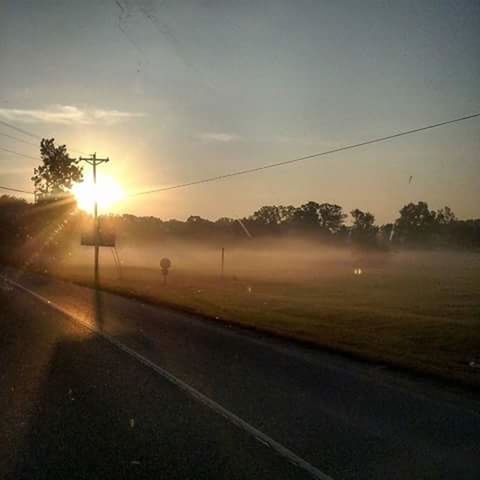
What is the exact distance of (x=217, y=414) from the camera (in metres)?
8.70

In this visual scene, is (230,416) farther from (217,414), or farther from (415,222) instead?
(415,222)

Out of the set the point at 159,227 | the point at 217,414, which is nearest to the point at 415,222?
the point at 159,227

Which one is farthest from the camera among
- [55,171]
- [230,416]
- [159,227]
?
[159,227]

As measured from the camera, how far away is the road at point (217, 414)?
6.70m

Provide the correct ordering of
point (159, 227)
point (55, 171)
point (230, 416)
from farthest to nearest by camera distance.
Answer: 1. point (159, 227)
2. point (55, 171)
3. point (230, 416)

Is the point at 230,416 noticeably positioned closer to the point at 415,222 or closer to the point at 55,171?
the point at 55,171

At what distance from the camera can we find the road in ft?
22.0

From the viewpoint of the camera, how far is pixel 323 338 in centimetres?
1716

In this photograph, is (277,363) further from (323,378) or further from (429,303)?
(429,303)

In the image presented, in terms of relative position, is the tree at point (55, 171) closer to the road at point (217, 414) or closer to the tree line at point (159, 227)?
the tree line at point (159, 227)

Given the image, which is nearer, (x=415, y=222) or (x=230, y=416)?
(x=230, y=416)

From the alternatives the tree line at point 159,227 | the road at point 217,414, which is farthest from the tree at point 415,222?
the road at point 217,414

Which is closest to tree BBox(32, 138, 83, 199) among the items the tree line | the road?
the tree line

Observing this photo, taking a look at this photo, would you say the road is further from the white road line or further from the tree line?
the tree line
